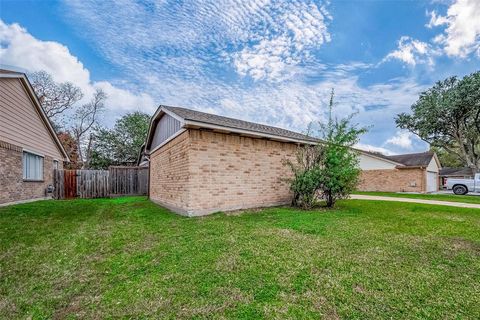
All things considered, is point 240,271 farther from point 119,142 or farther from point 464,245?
point 119,142

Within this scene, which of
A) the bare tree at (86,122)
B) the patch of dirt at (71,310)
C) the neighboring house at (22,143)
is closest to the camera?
the patch of dirt at (71,310)

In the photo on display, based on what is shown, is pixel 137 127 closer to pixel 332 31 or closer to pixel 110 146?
pixel 110 146

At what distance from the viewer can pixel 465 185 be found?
18.9 metres

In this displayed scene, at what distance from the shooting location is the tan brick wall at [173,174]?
23.3 feet

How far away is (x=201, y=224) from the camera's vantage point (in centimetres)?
573

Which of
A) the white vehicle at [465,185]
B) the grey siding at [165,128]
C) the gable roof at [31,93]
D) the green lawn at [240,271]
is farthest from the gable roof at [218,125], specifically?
the white vehicle at [465,185]

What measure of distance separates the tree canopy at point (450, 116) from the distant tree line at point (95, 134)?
30.5 metres

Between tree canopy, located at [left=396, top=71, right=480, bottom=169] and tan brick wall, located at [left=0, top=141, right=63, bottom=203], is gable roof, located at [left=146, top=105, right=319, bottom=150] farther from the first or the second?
tree canopy, located at [left=396, top=71, right=480, bottom=169]

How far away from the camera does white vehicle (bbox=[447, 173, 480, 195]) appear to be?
18.2m

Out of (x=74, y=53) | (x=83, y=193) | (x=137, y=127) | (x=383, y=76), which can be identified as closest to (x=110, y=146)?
(x=137, y=127)

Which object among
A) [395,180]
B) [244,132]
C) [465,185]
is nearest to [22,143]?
[244,132]

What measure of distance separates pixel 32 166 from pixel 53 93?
1584cm

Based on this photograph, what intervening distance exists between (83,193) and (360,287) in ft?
52.9

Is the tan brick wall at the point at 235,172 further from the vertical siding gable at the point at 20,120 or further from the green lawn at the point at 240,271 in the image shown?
the vertical siding gable at the point at 20,120
